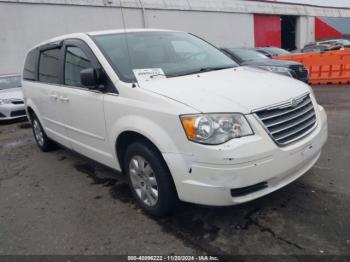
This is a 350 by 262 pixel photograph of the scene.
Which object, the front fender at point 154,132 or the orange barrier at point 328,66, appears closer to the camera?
the front fender at point 154,132

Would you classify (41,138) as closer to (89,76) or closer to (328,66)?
(89,76)

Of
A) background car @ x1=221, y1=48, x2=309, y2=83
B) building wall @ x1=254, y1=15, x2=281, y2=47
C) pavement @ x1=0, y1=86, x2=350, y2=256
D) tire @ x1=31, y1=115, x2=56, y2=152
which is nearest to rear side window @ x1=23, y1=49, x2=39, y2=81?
tire @ x1=31, y1=115, x2=56, y2=152

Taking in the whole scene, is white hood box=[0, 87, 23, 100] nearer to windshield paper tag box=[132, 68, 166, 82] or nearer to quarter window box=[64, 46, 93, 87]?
quarter window box=[64, 46, 93, 87]

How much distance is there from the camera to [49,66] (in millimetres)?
4703

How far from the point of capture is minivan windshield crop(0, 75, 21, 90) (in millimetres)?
9773

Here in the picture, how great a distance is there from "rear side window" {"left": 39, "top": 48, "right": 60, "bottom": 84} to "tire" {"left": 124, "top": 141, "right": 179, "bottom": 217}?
183cm

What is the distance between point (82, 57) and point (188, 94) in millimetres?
1580

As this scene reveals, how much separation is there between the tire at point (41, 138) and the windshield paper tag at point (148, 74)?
2.90m

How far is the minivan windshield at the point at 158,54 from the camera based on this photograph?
3.43 metres

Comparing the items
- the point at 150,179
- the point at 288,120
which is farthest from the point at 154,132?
the point at 288,120

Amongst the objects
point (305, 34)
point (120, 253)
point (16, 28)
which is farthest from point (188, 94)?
point (305, 34)

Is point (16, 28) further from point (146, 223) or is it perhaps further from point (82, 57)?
point (146, 223)

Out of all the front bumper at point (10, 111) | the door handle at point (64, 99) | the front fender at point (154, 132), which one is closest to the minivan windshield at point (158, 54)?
the front fender at point (154, 132)

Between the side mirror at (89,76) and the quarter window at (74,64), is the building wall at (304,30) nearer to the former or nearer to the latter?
the quarter window at (74,64)
